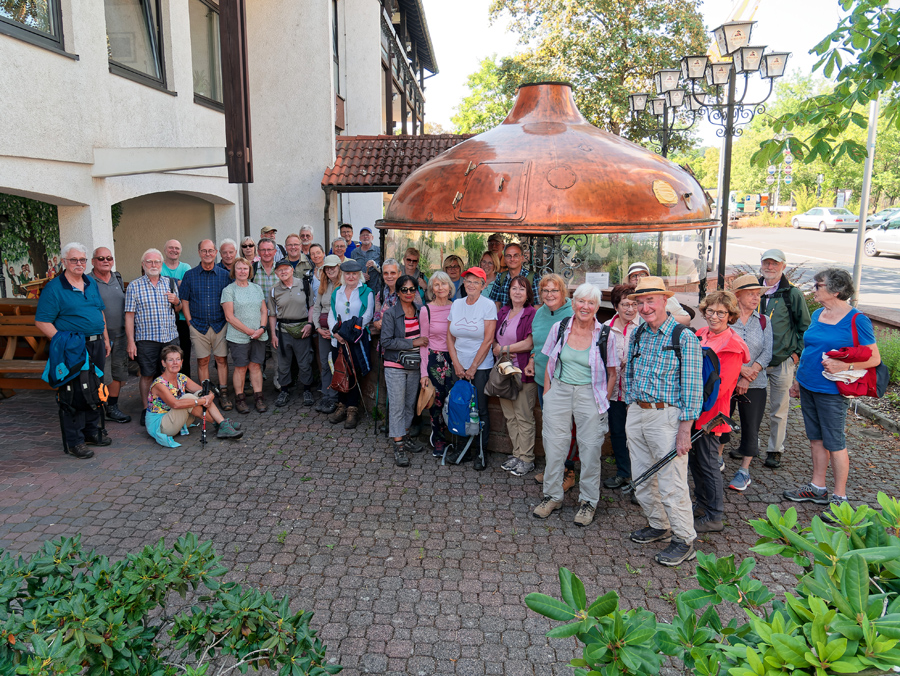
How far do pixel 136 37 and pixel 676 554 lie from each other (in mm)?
9894

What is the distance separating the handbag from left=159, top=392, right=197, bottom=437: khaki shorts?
3208mm

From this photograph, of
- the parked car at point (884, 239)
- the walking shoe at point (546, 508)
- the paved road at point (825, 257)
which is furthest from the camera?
the parked car at point (884, 239)

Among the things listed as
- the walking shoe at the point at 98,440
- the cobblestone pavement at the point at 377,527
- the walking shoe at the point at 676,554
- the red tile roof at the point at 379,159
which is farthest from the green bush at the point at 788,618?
the red tile roof at the point at 379,159

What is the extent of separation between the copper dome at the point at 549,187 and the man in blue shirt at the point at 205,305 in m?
1.96

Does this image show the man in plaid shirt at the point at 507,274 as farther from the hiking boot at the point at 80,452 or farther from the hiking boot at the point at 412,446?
the hiking boot at the point at 80,452

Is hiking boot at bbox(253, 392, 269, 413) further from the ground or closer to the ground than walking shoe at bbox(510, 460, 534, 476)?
further from the ground

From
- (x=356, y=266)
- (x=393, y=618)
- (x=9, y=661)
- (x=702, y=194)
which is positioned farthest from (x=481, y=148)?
(x=9, y=661)

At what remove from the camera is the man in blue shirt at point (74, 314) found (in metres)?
6.23

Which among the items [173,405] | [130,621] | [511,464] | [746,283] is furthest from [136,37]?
[130,621]

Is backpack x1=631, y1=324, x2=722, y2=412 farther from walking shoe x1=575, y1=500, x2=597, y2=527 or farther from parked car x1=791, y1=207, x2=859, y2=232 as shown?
parked car x1=791, y1=207, x2=859, y2=232

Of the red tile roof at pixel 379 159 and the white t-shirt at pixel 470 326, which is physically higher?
the red tile roof at pixel 379 159

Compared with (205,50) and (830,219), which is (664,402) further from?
(830,219)

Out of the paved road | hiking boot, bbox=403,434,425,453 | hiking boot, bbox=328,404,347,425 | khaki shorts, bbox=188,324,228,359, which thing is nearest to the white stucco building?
khaki shorts, bbox=188,324,228,359

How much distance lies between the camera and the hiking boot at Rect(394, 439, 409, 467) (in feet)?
20.5
